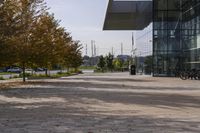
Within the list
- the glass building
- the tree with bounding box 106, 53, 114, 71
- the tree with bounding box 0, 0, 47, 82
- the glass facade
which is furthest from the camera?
the tree with bounding box 106, 53, 114, 71

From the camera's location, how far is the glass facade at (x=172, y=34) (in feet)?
177

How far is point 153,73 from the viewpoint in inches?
2283

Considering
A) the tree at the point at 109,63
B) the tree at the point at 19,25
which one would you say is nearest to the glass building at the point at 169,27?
the tree at the point at 19,25

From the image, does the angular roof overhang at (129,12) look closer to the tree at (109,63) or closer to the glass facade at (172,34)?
the glass facade at (172,34)

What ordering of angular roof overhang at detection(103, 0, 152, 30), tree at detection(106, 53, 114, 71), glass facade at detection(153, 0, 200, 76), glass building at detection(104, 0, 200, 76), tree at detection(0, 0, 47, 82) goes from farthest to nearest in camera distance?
tree at detection(106, 53, 114, 71) < angular roof overhang at detection(103, 0, 152, 30) < glass facade at detection(153, 0, 200, 76) < glass building at detection(104, 0, 200, 76) < tree at detection(0, 0, 47, 82)

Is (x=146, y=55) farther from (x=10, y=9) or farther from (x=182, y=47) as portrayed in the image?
(x=10, y=9)

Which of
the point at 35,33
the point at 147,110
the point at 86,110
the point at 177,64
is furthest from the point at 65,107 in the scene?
the point at 177,64

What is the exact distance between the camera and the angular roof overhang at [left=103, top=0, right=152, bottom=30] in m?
58.1

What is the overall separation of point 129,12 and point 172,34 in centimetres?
637

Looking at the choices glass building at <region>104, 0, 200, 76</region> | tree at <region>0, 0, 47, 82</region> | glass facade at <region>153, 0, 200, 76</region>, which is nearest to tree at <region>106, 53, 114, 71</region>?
glass building at <region>104, 0, 200, 76</region>

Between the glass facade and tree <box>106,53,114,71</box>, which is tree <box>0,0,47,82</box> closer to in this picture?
the glass facade

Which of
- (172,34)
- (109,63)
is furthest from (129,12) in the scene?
(109,63)

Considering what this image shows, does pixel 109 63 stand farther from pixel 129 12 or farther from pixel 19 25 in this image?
pixel 19 25

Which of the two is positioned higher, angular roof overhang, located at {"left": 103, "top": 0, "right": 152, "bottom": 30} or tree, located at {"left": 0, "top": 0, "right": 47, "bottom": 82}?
angular roof overhang, located at {"left": 103, "top": 0, "right": 152, "bottom": 30}
